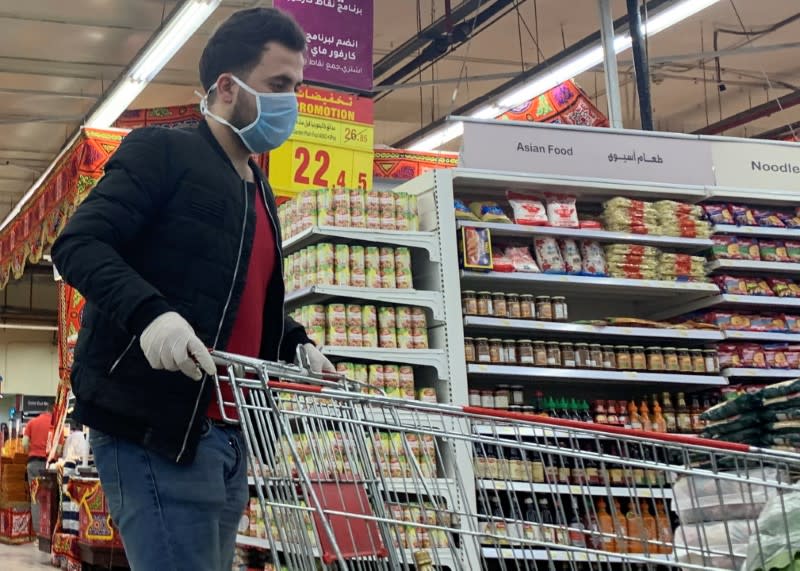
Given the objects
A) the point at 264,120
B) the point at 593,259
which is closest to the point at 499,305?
the point at 593,259

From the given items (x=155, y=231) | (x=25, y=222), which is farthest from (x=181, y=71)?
(x=155, y=231)

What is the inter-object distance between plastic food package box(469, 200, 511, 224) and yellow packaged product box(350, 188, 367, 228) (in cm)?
64

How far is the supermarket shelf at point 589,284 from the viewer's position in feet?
18.2

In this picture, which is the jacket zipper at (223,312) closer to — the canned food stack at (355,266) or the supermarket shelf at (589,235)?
the canned food stack at (355,266)

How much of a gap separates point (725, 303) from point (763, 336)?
0.29 meters

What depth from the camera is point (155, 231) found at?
1998mm

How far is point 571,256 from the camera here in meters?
5.77

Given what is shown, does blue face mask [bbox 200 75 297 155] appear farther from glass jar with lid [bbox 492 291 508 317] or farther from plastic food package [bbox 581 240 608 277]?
plastic food package [bbox 581 240 608 277]

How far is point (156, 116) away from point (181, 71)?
3.55 m

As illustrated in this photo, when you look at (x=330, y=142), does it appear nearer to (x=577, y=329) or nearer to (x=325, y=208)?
(x=325, y=208)

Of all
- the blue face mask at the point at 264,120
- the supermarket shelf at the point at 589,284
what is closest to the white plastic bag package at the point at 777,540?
the blue face mask at the point at 264,120

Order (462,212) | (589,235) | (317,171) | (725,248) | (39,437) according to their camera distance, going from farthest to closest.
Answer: (39,437), (317,171), (725,248), (589,235), (462,212)

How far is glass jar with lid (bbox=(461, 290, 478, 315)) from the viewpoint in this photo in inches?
211

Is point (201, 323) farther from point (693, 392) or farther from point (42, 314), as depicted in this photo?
point (42, 314)
